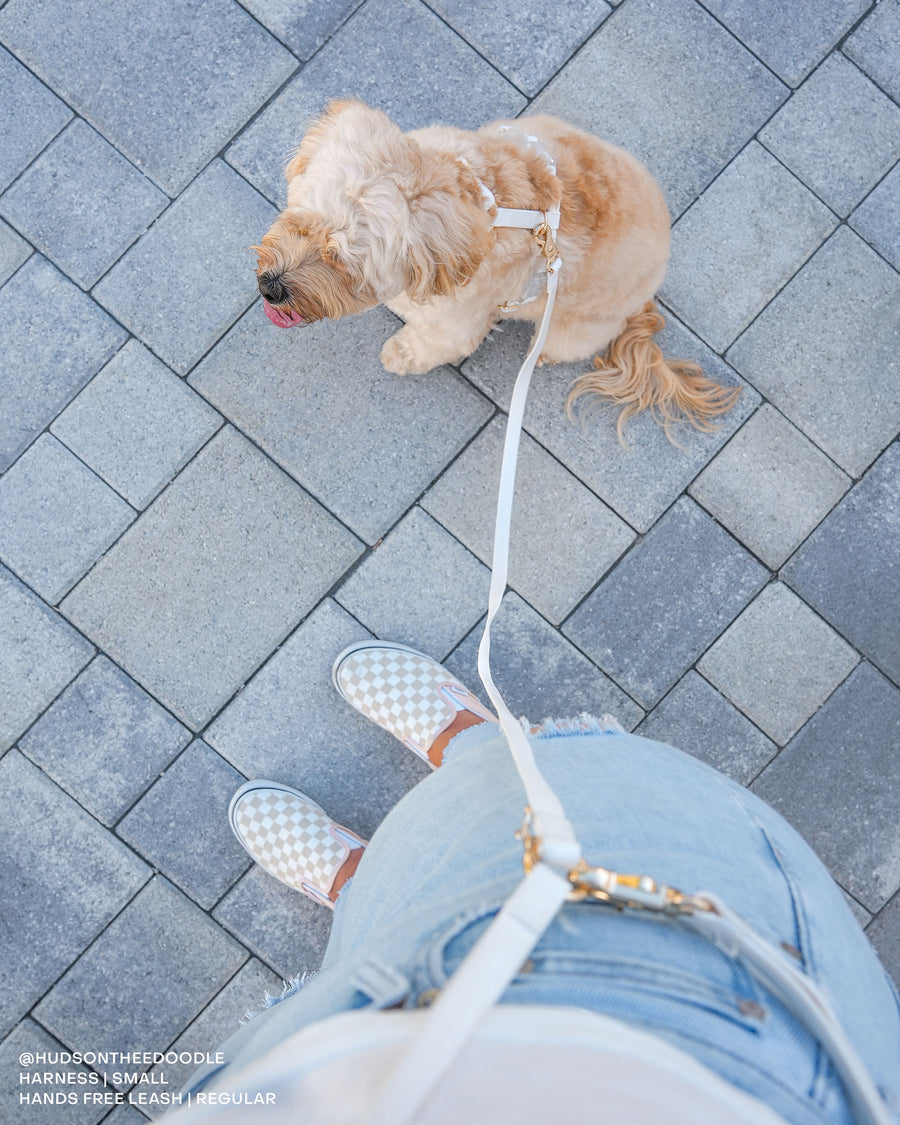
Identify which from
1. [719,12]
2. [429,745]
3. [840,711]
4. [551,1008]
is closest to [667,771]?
[551,1008]

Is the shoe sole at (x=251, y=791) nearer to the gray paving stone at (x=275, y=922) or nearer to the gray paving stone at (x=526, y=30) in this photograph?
the gray paving stone at (x=275, y=922)

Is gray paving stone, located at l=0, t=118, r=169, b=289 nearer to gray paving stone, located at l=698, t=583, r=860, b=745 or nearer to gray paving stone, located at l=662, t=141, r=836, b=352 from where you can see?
gray paving stone, located at l=662, t=141, r=836, b=352

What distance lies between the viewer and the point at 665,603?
2.54 meters

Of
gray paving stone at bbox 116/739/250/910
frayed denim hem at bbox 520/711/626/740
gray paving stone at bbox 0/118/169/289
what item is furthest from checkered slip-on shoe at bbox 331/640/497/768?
gray paving stone at bbox 0/118/169/289

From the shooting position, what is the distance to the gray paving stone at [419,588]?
98.4 inches

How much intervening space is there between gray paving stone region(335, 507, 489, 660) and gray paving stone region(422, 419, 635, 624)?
0.07 meters

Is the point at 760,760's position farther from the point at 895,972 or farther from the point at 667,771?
the point at 667,771

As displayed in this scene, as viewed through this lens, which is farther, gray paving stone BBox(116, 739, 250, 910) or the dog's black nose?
gray paving stone BBox(116, 739, 250, 910)

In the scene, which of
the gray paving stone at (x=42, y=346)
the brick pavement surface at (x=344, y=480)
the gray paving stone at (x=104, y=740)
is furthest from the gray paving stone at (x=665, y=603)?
the gray paving stone at (x=42, y=346)

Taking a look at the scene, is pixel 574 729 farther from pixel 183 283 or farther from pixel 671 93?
pixel 671 93

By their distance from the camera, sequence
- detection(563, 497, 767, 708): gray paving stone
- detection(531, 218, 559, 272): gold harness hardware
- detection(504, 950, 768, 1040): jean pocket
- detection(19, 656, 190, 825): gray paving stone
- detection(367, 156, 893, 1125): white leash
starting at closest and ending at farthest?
detection(367, 156, 893, 1125): white leash → detection(504, 950, 768, 1040): jean pocket → detection(531, 218, 559, 272): gold harness hardware → detection(19, 656, 190, 825): gray paving stone → detection(563, 497, 767, 708): gray paving stone

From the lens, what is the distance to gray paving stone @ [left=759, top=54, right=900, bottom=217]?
2.59 m

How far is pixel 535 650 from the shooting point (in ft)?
8.29

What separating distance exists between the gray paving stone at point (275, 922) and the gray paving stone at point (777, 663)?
154 centimetres
